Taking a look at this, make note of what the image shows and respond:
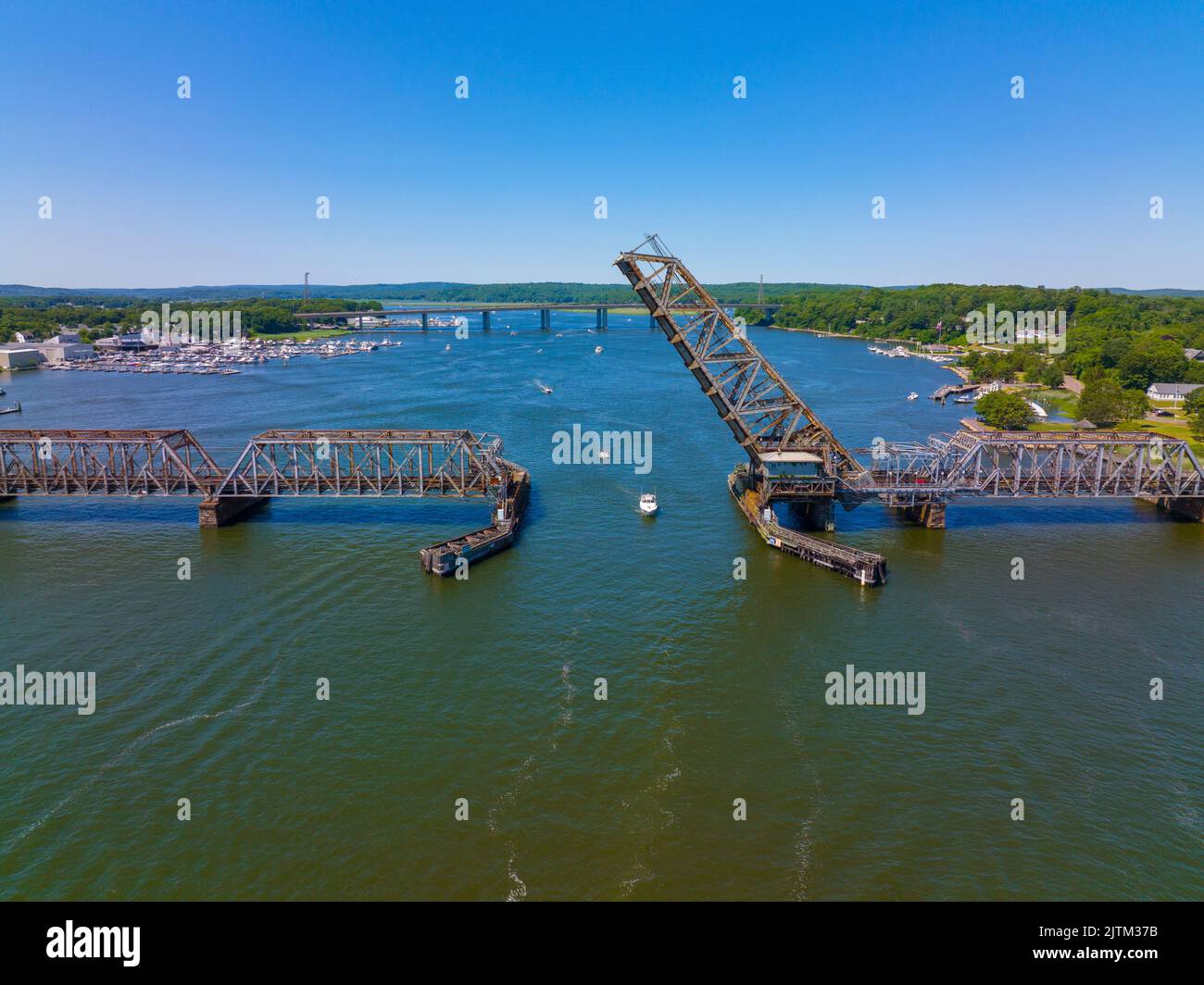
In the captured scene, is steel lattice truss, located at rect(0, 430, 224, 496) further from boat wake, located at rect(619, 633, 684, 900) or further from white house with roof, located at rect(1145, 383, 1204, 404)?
white house with roof, located at rect(1145, 383, 1204, 404)

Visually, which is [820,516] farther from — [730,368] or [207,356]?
[207,356]

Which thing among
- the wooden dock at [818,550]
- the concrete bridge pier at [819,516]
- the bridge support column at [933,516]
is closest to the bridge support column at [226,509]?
the wooden dock at [818,550]

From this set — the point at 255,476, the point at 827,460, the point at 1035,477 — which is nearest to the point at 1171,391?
the point at 1035,477

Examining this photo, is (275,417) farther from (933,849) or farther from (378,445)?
(933,849)

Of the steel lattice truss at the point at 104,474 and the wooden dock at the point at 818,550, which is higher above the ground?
the steel lattice truss at the point at 104,474

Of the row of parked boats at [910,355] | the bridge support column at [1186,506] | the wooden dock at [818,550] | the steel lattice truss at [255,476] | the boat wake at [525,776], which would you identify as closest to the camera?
the boat wake at [525,776]

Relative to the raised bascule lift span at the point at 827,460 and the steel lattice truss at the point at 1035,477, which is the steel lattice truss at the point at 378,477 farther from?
the steel lattice truss at the point at 1035,477
